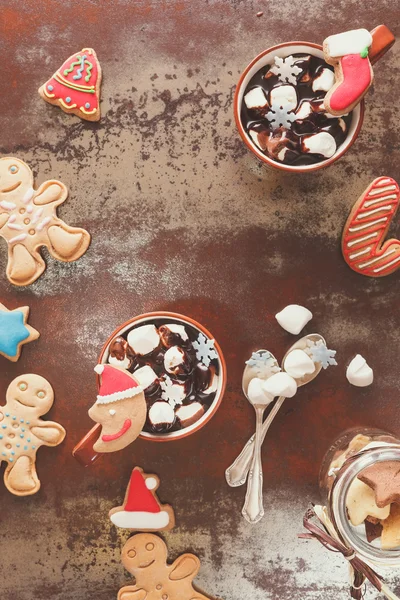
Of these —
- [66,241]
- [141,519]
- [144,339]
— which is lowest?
[141,519]

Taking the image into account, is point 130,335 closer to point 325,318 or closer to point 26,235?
point 26,235

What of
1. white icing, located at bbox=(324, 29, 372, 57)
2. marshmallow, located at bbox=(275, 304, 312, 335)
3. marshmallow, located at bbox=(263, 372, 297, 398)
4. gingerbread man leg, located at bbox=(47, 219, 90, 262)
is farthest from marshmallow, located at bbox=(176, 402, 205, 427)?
white icing, located at bbox=(324, 29, 372, 57)

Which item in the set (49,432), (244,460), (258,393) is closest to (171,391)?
(258,393)

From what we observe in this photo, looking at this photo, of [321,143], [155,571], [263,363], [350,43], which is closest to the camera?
[350,43]

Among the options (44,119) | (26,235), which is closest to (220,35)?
(44,119)

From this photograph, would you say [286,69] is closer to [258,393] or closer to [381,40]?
[381,40]

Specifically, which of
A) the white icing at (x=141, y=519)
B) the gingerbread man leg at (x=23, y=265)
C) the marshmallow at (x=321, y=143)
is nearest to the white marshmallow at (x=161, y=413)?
the white icing at (x=141, y=519)
